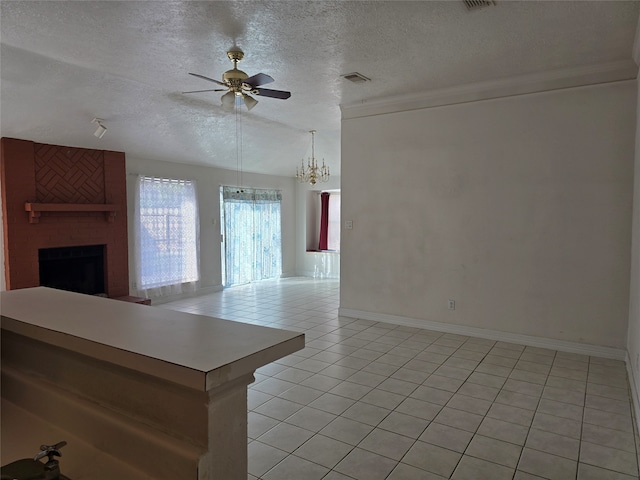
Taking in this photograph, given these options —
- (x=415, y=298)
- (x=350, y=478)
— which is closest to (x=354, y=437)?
(x=350, y=478)

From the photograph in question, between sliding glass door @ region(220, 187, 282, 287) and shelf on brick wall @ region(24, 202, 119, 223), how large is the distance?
2221 mm

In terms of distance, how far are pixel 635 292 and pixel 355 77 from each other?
3.19 m

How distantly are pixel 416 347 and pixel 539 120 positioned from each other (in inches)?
103

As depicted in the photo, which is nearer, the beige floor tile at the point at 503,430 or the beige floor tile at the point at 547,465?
the beige floor tile at the point at 547,465

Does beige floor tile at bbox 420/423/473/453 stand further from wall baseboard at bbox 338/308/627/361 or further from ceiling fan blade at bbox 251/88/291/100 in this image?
ceiling fan blade at bbox 251/88/291/100

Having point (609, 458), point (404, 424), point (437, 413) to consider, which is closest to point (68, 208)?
point (404, 424)

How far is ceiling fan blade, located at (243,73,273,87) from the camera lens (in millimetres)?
3297

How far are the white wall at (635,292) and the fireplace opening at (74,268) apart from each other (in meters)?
6.21

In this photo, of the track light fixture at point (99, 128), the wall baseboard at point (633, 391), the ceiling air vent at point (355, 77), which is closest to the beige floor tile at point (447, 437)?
the wall baseboard at point (633, 391)

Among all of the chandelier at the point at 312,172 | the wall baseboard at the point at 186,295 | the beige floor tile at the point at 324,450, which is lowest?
the beige floor tile at the point at 324,450

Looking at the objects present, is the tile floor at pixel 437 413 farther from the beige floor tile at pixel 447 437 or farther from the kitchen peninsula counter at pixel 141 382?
the kitchen peninsula counter at pixel 141 382

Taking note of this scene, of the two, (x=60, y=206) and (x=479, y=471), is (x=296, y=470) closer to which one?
(x=479, y=471)

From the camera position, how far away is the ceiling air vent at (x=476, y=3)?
273 centimetres

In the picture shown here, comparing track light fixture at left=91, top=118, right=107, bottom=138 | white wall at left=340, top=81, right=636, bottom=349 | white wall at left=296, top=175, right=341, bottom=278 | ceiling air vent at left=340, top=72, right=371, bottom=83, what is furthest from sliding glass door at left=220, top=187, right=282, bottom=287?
ceiling air vent at left=340, top=72, right=371, bottom=83
